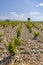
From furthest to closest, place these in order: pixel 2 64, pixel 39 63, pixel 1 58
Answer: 1. pixel 1 58
2. pixel 39 63
3. pixel 2 64

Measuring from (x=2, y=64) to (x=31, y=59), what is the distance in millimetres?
1936

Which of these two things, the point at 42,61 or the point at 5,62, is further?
the point at 42,61

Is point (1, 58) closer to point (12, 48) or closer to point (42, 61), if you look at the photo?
point (12, 48)

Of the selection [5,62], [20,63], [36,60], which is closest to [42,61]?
[36,60]

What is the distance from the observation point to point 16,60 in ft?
28.7

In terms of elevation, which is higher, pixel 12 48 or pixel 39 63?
pixel 12 48

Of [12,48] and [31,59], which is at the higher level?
[12,48]

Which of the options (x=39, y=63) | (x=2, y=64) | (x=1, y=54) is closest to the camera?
(x=2, y=64)

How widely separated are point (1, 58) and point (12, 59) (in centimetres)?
64

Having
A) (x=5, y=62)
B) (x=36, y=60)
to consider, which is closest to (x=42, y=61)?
(x=36, y=60)

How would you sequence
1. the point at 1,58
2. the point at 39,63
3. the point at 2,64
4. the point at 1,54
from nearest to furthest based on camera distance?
the point at 2,64
the point at 39,63
the point at 1,58
the point at 1,54

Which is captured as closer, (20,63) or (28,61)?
(20,63)

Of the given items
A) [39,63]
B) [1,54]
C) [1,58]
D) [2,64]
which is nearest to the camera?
[2,64]

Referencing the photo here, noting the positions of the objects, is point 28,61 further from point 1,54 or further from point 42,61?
point 1,54
